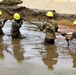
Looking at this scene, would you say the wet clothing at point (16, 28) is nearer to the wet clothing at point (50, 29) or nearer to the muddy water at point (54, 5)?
the wet clothing at point (50, 29)

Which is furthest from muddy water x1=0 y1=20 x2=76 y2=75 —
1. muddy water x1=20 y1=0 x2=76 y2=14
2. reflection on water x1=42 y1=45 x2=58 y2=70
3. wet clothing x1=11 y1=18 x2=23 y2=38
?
muddy water x1=20 y1=0 x2=76 y2=14

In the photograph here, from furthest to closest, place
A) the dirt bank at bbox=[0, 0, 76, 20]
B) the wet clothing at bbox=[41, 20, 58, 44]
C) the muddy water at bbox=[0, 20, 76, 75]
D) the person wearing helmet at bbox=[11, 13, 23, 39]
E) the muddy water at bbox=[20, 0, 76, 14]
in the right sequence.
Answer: the muddy water at bbox=[20, 0, 76, 14] < the dirt bank at bbox=[0, 0, 76, 20] < the person wearing helmet at bbox=[11, 13, 23, 39] < the wet clothing at bbox=[41, 20, 58, 44] < the muddy water at bbox=[0, 20, 76, 75]

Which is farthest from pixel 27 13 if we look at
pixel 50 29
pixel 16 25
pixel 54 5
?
pixel 50 29

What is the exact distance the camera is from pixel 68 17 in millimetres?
18625

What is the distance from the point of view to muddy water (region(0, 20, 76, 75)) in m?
8.64

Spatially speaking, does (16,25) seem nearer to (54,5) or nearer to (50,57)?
(50,57)

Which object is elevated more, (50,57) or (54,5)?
(50,57)

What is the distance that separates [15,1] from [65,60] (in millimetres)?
13542

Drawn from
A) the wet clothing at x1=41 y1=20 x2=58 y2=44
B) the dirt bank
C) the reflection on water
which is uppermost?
the wet clothing at x1=41 y1=20 x2=58 y2=44

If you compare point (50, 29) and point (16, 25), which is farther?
point (16, 25)

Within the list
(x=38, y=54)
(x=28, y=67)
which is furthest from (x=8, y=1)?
(x=28, y=67)

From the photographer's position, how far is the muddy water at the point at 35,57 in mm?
8641

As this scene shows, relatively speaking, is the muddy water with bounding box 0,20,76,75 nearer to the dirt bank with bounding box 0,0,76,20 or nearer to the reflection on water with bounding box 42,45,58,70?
the reflection on water with bounding box 42,45,58,70

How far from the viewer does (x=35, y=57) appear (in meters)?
9.98
